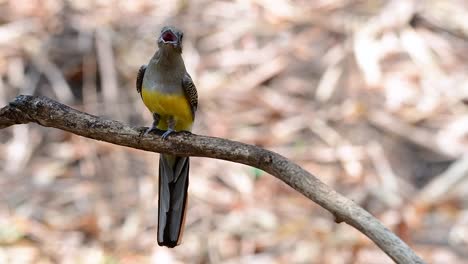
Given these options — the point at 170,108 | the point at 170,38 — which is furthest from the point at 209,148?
the point at 170,38

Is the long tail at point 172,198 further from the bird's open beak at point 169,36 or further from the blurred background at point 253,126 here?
the blurred background at point 253,126

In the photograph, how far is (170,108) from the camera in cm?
429

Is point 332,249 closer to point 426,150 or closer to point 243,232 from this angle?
point 243,232

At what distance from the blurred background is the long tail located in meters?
1.91

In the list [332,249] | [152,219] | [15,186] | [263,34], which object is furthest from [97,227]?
[263,34]

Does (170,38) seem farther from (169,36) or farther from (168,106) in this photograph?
(168,106)

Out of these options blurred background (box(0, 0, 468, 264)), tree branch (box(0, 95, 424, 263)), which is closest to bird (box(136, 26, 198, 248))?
tree branch (box(0, 95, 424, 263))

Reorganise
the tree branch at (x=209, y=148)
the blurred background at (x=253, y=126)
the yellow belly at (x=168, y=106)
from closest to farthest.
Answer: the tree branch at (x=209, y=148)
the yellow belly at (x=168, y=106)
the blurred background at (x=253, y=126)

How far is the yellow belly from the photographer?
4.27m

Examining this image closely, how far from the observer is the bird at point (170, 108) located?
169 inches

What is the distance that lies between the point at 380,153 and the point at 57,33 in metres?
3.62

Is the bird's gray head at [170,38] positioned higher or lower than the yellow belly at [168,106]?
higher

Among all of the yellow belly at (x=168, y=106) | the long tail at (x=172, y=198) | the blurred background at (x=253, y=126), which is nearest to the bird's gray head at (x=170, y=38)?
the yellow belly at (x=168, y=106)

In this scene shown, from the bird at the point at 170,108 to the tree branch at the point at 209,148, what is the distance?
51 centimetres
